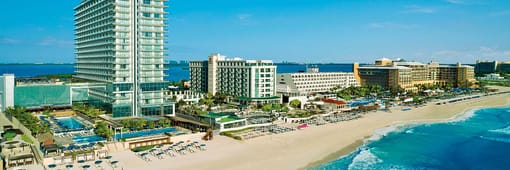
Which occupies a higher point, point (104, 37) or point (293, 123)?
point (104, 37)

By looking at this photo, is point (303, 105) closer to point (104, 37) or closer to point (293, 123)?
point (293, 123)

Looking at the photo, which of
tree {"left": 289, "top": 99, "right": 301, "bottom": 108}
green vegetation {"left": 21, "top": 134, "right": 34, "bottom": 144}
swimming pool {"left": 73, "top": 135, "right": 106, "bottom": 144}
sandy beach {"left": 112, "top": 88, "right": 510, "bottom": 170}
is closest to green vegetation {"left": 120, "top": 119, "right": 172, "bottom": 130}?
swimming pool {"left": 73, "top": 135, "right": 106, "bottom": 144}

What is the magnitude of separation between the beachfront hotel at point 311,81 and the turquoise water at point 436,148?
147ft

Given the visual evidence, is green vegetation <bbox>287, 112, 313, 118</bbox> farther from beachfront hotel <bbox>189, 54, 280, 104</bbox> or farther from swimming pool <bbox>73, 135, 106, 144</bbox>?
swimming pool <bbox>73, 135, 106, 144</bbox>

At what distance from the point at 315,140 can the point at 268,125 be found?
42.1ft

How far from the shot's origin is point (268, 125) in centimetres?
7556

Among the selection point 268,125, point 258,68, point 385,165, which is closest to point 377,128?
point 268,125

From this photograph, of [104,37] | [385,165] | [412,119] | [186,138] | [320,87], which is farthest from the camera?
[320,87]

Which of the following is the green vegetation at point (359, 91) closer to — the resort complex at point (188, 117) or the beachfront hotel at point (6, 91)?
the resort complex at point (188, 117)

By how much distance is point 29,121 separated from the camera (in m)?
64.2

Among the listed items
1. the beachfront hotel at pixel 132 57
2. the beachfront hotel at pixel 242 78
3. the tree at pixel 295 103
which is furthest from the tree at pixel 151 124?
the tree at pixel 295 103

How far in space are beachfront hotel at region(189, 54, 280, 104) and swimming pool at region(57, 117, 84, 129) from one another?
3920 cm

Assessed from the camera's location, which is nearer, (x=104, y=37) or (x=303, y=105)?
(x=104, y=37)

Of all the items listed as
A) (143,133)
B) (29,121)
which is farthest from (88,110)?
(143,133)
